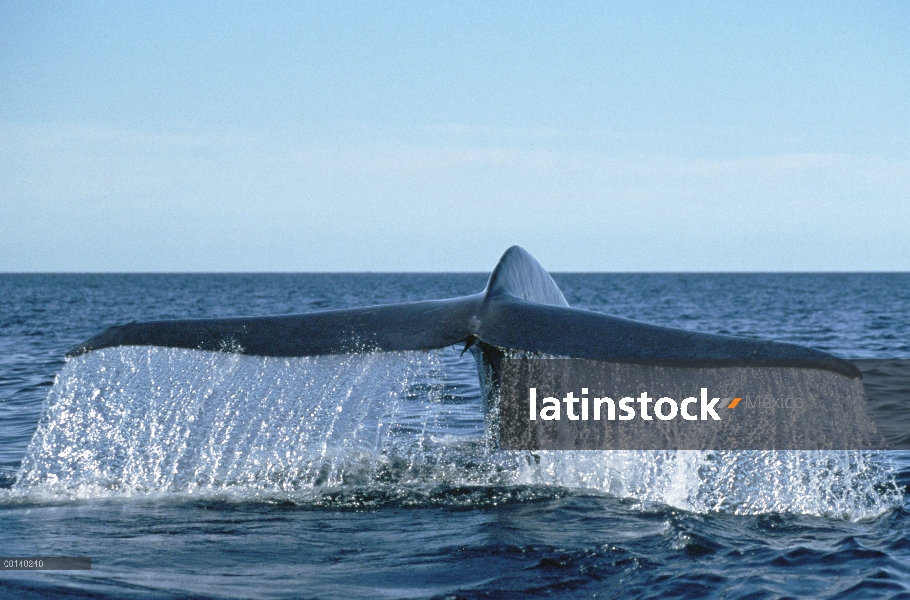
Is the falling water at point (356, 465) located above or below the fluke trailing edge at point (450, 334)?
below

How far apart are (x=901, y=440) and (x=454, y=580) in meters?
6.47

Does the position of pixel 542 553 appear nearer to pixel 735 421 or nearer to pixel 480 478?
pixel 480 478

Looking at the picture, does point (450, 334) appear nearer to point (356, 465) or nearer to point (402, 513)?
point (402, 513)

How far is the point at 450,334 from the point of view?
4508mm

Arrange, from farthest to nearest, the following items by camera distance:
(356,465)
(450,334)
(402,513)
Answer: (356,465)
(402,513)
(450,334)

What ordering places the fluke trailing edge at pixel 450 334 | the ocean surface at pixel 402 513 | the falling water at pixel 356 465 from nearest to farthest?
the fluke trailing edge at pixel 450 334 < the ocean surface at pixel 402 513 < the falling water at pixel 356 465

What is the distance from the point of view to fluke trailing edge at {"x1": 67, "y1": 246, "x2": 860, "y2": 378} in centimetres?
423

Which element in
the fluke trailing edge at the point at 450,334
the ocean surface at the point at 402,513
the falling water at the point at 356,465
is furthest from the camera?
the falling water at the point at 356,465

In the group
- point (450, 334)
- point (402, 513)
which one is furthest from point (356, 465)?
point (450, 334)

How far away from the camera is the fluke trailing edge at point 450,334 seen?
4.23 m

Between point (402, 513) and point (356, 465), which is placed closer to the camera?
point (402, 513)

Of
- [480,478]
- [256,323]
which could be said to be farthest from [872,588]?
[256,323]

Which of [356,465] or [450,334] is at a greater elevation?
[450,334]

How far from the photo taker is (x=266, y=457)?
737cm
